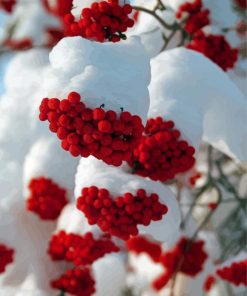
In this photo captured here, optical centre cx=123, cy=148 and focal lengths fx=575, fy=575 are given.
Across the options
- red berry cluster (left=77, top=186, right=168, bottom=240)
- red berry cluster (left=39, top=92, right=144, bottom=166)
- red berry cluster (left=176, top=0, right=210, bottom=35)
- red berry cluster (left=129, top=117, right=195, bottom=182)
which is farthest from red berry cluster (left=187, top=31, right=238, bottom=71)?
red berry cluster (left=39, top=92, right=144, bottom=166)

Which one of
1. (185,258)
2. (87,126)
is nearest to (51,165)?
(185,258)

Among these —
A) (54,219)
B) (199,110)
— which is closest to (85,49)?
(199,110)

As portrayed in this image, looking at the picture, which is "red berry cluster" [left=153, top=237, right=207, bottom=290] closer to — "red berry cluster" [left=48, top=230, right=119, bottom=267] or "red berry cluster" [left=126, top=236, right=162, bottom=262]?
"red berry cluster" [left=126, top=236, right=162, bottom=262]

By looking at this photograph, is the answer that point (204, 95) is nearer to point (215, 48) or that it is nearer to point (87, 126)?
point (215, 48)

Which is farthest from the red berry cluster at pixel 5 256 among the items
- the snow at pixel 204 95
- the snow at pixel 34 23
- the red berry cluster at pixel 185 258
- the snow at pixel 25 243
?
the snow at pixel 34 23

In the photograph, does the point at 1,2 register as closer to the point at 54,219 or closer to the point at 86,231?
the point at 54,219

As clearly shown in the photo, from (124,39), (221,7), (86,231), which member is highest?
(124,39)
